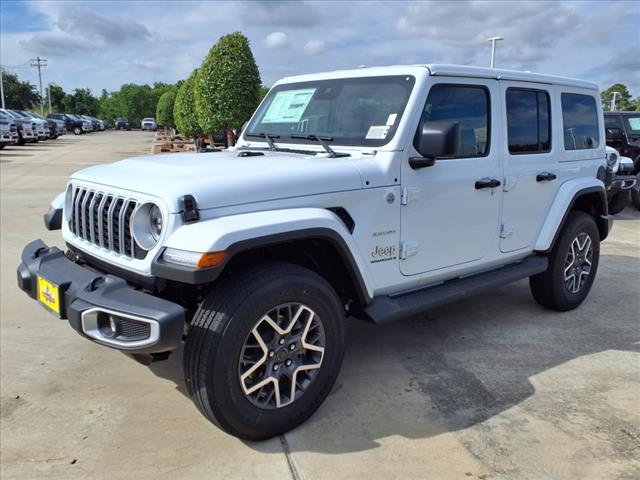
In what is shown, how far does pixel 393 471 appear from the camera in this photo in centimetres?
268

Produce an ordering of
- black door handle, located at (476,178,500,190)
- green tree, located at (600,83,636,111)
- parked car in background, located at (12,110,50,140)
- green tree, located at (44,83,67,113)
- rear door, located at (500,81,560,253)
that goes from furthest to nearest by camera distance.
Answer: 1. green tree, located at (44,83,67,113)
2. green tree, located at (600,83,636,111)
3. parked car in background, located at (12,110,50,140)
4. rear door, located at (500,81,560,253)
5. black door handle, located at (476,178,500,190)

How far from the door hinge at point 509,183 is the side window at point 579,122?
2.92 ft

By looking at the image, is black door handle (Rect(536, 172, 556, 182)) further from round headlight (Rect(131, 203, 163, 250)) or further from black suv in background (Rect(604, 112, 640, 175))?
black suv in background (Rect(604, 112, 640, 175))

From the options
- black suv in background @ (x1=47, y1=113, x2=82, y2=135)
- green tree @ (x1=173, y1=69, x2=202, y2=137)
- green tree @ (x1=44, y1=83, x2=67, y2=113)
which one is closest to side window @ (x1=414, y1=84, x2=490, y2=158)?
green tree @ (x1=173, y1=69, x2=202, y2=137)

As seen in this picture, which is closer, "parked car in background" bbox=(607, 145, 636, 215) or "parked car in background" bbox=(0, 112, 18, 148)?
"parked car in background" bbox=(607, 145, 636, 215)

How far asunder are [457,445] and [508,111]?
2.47 metres

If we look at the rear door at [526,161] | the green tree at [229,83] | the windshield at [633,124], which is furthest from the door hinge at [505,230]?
the green tree at [229,83]

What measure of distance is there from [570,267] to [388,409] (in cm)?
253

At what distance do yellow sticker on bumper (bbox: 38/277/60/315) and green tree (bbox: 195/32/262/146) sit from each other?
9.87 metres

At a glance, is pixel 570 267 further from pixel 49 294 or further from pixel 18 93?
pixel 18 93

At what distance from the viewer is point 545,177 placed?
14.4ft

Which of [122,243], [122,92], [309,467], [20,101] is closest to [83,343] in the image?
[122,243]

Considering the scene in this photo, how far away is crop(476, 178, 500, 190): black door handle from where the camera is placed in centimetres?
381

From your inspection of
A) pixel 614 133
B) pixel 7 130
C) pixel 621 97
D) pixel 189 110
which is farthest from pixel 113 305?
pixel 621 97
